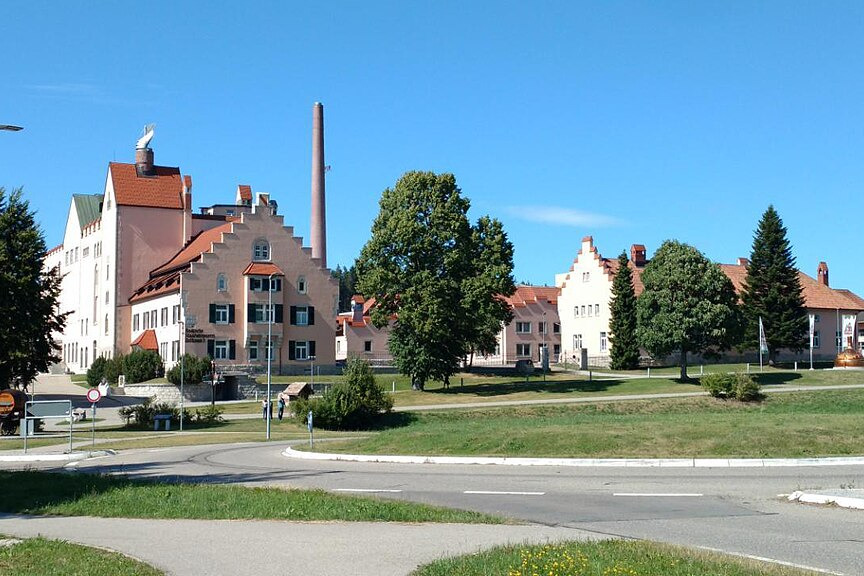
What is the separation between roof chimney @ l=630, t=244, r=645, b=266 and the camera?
103 metres

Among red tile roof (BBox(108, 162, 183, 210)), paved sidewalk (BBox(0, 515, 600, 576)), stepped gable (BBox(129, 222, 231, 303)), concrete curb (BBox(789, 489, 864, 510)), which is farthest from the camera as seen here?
red tile roof (BBox(108, 162, 183, 210))

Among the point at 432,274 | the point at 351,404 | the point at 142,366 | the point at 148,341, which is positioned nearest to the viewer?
the point at 351,404

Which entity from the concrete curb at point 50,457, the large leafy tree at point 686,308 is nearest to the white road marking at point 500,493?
the concrete curb at point 50,457

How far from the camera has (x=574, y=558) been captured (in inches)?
388

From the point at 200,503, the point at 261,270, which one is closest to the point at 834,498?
the point at 200,503

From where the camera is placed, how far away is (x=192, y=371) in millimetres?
68875

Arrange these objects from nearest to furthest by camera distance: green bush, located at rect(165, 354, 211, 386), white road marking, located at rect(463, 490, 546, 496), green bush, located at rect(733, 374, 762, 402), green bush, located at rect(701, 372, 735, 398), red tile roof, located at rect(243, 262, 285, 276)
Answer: white road marking, located at rect(463, 490, 546, 496) < green bush, located at rect(733, 374, 762, 402) < green bush, located at rect(701, 372, 735, 398) < green bush, located at rect(165, 354, 211, 386) < red tile roof, located at rect(243, 262, 285, 276)

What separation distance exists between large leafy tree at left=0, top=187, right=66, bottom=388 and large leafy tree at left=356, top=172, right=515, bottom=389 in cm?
2141

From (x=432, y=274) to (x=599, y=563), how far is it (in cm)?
5789

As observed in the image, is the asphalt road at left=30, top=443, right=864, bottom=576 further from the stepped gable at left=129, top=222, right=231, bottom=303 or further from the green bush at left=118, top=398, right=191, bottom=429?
the stepped gable at left=129, top=222, right=231, bottom=303

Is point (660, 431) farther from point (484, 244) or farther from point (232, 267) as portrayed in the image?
point (232, 267)

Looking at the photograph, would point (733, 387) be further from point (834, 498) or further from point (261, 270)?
point (261, 270)

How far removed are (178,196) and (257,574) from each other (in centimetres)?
9009

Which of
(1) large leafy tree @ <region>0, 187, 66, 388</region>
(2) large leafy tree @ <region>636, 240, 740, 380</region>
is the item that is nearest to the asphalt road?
(1) large leafy tree @ <region>0, 187, 66, 388</region>
